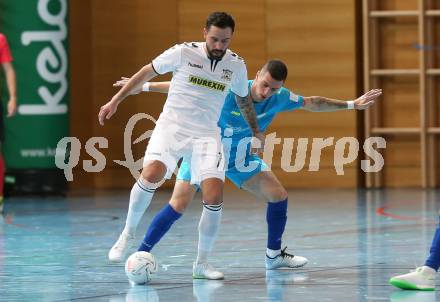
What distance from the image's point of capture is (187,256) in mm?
8117

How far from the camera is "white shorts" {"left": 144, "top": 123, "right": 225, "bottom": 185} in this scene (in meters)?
6.80

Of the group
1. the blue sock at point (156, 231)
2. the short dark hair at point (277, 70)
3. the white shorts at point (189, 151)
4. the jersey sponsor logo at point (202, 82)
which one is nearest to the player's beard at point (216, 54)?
the jersey sponsor logo at point (202, 82)

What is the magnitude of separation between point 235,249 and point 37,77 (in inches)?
228

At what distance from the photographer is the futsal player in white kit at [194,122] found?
6789 mm

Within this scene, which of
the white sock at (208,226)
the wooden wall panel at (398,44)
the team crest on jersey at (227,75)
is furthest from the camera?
the wooden wall panel at (398,44)

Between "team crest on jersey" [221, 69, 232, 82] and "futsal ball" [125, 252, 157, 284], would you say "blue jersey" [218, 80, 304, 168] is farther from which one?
"futsal ball" [125, 252, 157, 284]

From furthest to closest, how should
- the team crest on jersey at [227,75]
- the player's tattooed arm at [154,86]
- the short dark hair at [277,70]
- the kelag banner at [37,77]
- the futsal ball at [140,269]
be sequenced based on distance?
1. the kelag banner at [37,77]
2. the player's tattooed arm at [154,86]
3. the short dark hair at [277,70]
4. the team crest on jersey at [227,75]
5. the futsal ball at [140,269]

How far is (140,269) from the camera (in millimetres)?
6637

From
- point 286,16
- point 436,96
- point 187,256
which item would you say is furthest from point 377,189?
point 187,256

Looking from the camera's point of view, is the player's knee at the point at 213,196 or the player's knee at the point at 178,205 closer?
the player's knee at the point at 213,196

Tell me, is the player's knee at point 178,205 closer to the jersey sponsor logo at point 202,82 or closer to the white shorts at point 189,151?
the white shorts at point 189,151

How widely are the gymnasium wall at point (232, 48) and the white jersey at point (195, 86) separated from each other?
8293mm

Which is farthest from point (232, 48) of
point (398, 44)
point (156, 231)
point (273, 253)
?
point (156, 231)

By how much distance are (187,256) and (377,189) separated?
6.99m
